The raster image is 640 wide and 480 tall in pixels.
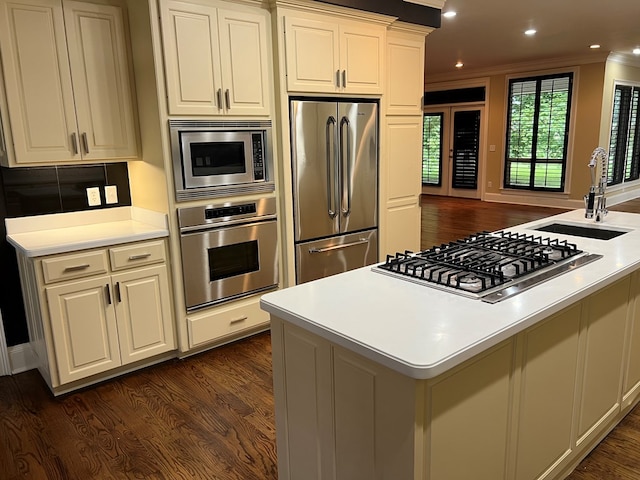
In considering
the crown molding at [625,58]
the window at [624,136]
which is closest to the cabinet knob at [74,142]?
the crown molding at [625,58]

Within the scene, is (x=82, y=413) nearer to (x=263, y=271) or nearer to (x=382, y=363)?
(x=263, y=271)

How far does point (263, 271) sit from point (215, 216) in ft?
1.89

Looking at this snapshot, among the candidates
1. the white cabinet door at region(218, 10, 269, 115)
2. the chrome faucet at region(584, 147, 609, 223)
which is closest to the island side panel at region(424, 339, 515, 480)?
the chrome faucet at region(584, 147, 609, 223)

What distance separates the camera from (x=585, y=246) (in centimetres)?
233

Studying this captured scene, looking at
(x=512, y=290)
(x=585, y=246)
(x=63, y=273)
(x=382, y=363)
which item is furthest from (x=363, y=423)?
(x=63, y=273)

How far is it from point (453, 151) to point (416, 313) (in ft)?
31.3

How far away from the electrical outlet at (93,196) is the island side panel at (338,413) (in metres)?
2.11

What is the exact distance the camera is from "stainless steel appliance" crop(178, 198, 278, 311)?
10.2 ft

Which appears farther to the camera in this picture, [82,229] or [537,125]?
[537,125]

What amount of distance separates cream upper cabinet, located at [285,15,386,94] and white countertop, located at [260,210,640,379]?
1.92 metres

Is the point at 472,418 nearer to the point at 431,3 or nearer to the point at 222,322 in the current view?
the point at 222,322

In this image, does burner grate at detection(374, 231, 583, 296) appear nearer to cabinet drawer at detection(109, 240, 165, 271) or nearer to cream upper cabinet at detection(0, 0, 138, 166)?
cabinet drawer at detection(109, 240, 165, 271)

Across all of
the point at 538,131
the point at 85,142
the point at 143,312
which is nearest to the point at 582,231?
the point at 143,312

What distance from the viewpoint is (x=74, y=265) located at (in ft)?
8.80
